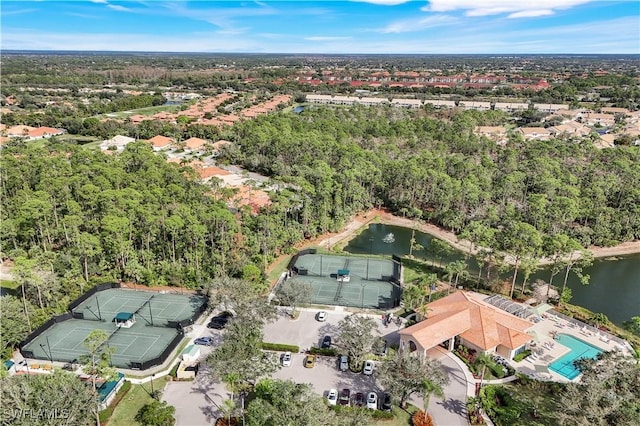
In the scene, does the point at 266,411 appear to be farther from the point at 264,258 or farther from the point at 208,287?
the point at 264,258

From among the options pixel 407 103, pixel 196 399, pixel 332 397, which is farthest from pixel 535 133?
pixel 196 399

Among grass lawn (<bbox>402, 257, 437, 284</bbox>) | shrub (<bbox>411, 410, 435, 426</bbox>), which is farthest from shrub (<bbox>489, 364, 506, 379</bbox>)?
grass lawn (<bbox>402, 257, 437, 284</bbox>)

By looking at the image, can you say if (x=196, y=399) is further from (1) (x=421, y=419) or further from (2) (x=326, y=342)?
(1) (x=421, y=419)

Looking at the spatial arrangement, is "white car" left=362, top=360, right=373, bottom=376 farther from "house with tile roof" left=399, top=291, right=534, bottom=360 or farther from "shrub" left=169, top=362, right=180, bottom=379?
"shrub" left=169, top=362, right=180, bottom=379

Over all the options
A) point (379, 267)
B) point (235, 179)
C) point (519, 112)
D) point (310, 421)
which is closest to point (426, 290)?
point (379, 267)

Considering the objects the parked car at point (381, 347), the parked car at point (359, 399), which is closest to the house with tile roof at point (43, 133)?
the parked car at point (381, 347)

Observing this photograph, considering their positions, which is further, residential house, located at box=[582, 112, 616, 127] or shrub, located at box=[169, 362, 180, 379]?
residential house, located at box=[582, 112, 616, 127]
